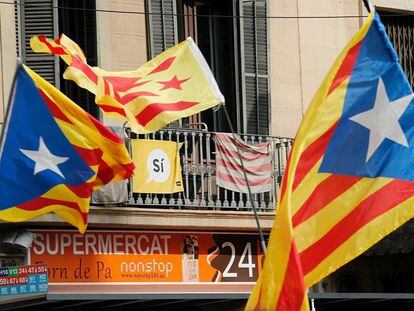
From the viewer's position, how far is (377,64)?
14.6 metres

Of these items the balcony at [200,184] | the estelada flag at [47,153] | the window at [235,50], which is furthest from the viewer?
the window at [235,50]

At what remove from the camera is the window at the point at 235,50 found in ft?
70.5

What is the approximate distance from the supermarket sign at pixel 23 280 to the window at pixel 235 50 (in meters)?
4.71

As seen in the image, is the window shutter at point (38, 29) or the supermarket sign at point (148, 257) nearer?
the supermarket sign at point (148, 257)

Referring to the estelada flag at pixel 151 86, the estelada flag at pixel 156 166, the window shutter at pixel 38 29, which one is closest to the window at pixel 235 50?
the estelada flag at pixel 156 166

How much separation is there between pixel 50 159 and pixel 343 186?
345cm

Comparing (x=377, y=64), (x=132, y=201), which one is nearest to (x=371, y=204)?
(x=377, y=64)

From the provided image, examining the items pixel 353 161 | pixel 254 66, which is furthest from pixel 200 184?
pixel 353 161

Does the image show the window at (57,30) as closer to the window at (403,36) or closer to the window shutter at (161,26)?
the window shutter at (161,26)

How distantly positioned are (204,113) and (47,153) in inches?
228

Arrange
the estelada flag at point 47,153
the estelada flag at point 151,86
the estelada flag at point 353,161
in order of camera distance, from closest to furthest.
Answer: the estelada flag at point 353,161
the estelada flag at point 47,153
the estelada flag at point 151,86

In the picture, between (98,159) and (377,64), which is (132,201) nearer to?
(98,159)

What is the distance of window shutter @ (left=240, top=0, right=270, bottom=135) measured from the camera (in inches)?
846

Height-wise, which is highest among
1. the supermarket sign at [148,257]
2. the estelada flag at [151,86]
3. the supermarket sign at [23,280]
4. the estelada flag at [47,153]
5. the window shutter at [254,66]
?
the window shutter at [254,66]
